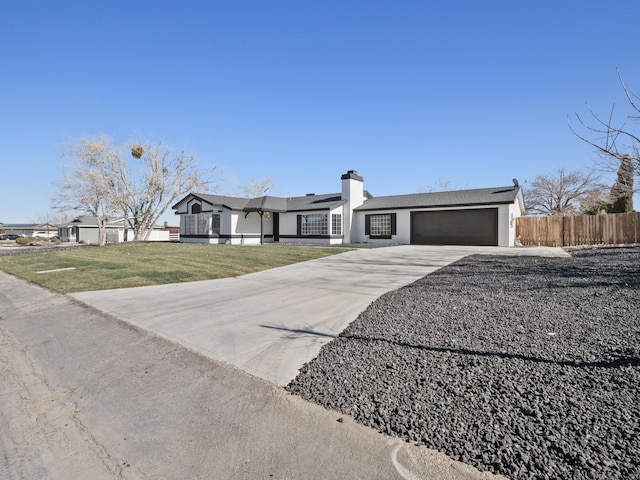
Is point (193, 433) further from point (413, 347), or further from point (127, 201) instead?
point (127, 201)

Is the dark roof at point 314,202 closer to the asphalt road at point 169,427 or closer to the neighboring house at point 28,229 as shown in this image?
the asphalt road at point 169,427

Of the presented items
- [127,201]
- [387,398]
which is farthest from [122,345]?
[127,201]

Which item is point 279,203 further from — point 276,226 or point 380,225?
point 380,225

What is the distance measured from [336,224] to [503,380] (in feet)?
68.9

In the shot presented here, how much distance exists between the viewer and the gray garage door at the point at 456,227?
1981cm

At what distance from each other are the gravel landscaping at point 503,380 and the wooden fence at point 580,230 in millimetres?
17209

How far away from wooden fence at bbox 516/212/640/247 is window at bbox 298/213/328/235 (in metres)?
12.4

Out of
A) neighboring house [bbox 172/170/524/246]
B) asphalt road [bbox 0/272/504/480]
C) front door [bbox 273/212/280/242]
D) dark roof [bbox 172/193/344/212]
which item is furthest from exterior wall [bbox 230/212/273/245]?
asphalt road [bbox 0/272/504/480]

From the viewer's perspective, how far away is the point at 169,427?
254 cm

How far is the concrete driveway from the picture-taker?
12.9 feet

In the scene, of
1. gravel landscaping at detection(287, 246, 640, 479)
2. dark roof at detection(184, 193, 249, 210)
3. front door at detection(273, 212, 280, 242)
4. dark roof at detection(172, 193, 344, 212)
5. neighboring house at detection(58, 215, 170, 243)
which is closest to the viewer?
gravel landscaping at detection(287, 246, 640, 479)

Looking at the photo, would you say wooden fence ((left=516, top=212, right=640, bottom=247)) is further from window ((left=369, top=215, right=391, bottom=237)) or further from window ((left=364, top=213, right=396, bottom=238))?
window ((left=369, top=215, right=391, bottom=237))

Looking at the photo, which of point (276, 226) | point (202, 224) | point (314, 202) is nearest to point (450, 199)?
point (314, 202)

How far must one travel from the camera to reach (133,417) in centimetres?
270
